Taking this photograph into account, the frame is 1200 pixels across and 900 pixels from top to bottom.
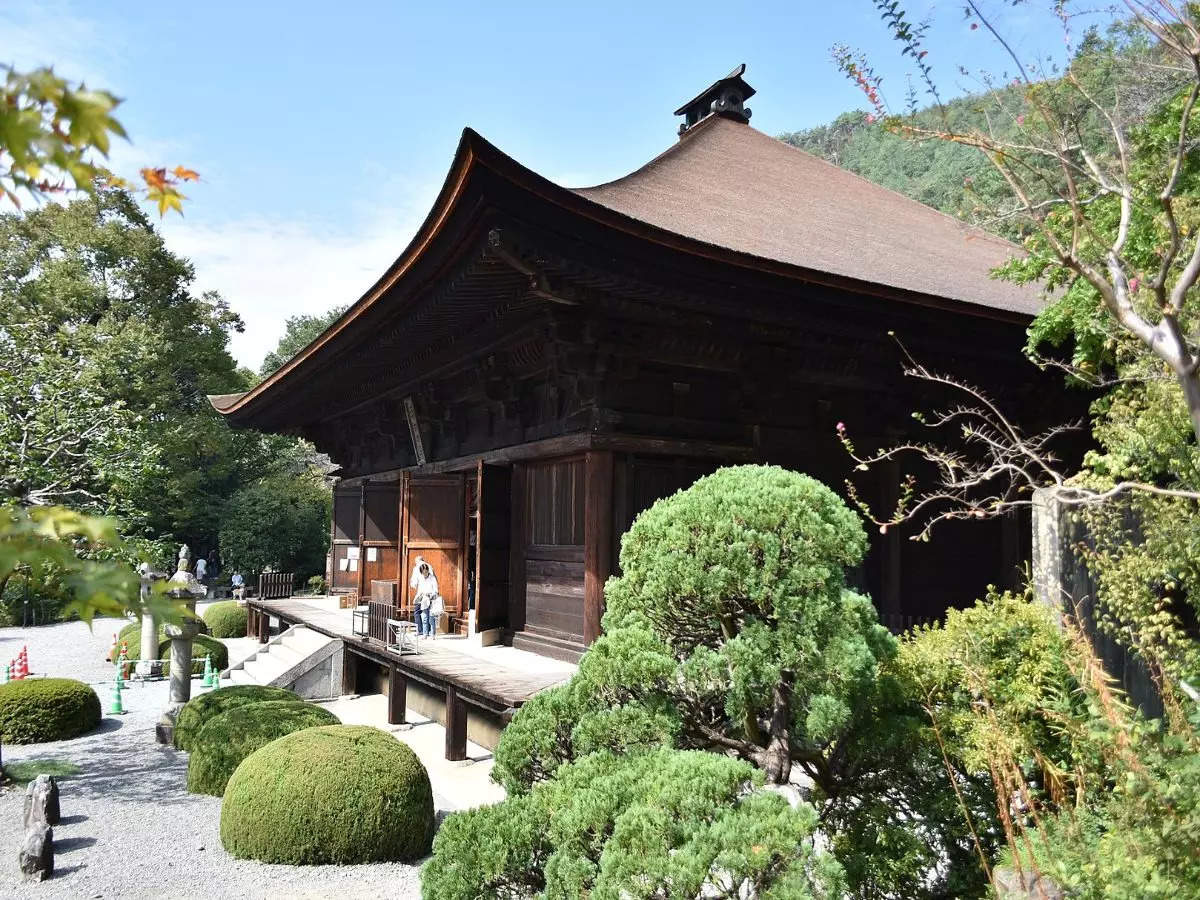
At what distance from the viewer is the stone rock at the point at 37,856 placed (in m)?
5.74

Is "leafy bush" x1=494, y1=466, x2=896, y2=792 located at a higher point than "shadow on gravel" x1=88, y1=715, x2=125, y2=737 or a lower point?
higher

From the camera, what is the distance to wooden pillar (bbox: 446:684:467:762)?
319 inches

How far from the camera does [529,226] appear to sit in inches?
228

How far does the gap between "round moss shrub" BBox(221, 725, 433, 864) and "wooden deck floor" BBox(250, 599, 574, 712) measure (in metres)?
0.98

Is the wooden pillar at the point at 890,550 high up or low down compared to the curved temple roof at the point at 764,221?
down

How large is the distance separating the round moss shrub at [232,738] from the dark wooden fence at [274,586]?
9.61 m

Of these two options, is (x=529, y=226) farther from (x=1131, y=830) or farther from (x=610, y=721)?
(x=1131, y=830)

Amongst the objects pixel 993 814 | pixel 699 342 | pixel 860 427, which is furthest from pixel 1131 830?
pixel 860 427

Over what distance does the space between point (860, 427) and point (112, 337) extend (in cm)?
2466

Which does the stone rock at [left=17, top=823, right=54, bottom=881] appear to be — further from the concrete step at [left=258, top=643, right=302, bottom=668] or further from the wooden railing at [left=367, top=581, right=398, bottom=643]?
the concrete step at [left=258, top=643, right=302, bottom=668]

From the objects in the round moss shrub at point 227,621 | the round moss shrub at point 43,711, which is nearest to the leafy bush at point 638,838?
the round moss shrub at point 43,711

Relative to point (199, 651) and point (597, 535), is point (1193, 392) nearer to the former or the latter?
point (597, 535)

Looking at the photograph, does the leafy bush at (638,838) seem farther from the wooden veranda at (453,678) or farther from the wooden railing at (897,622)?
the wooden railing at (897,622)

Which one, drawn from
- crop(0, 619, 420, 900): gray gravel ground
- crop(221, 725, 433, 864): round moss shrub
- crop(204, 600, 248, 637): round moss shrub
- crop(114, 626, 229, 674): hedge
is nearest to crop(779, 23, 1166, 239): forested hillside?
crop(221, 725, 433, 864): round moss shrub
